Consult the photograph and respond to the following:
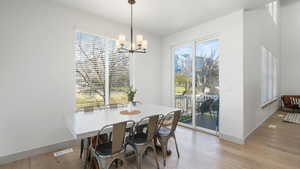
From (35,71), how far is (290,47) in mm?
9431

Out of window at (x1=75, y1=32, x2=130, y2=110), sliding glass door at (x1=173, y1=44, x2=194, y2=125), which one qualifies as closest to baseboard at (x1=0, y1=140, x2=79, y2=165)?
window at (x1=75, y1=32, x2=130, y2=110)

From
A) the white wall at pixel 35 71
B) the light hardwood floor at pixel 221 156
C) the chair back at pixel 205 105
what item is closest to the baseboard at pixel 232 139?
the light hardwood floor at pixel 221 156

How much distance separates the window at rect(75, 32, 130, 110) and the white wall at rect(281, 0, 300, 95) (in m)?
7.46

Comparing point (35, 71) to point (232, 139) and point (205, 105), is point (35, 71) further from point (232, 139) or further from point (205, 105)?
point (232, 139)

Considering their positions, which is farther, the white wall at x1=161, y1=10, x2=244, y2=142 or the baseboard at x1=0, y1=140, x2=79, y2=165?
the white wall at x1=161, y1=10, x2=244, y2=142

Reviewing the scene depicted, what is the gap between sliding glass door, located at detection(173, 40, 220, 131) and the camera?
3.59 meters

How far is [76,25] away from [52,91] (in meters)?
1.45

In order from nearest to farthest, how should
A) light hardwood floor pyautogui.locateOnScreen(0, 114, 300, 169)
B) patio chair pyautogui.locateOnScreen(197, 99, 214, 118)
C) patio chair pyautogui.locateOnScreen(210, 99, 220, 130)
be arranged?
1. light hardwood floor pyautogui.locateOnScreen(0, 114, 300, 169)
2. patio chair pyautogui.locateOnScreen(210, 99, 220, 130)
3. patio chair pyautogui.locateOnScreen(197, 99, 214, 118)

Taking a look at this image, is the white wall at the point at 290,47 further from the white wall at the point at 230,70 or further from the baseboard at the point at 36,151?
the baseboard at the point at 36,151

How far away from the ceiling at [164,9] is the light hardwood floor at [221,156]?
9.14 feet

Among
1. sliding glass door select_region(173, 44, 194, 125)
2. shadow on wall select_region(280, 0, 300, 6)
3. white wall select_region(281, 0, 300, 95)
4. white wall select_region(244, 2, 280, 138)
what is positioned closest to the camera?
white wall select_region(244, 2, 280, 138)

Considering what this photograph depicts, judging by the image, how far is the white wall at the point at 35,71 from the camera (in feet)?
7.76

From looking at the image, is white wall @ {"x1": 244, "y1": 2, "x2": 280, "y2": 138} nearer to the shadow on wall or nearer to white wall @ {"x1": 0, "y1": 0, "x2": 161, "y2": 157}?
the shadow on wall

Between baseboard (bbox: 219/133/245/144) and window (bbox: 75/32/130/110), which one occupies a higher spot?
window (bbox: 75/32/130/110)
